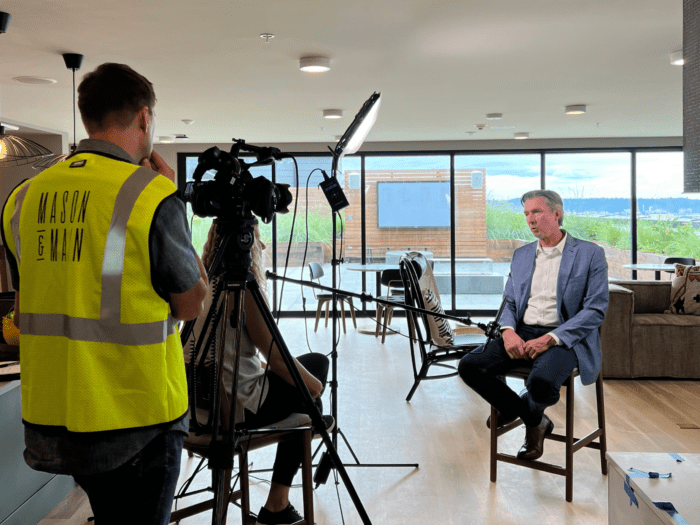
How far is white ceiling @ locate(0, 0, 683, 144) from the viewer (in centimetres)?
309

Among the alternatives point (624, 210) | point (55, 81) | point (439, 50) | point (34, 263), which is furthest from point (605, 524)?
point (624, 210)

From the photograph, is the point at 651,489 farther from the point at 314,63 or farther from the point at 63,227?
the point at 314,63

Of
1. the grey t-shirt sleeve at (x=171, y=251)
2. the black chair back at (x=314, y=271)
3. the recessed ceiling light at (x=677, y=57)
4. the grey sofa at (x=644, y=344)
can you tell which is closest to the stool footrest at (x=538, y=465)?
the grey t-shirt sleeve at (x=171, y=251)

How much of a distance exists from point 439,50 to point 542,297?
1.65m

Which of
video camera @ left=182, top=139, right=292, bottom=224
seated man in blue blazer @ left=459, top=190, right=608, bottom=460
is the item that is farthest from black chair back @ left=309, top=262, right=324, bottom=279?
video camera @ left=182, top=139, right=292, bottom=224

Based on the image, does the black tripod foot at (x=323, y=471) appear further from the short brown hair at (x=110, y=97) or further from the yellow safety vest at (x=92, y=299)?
the short brown hair at (x=110, y=97)

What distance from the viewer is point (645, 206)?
859 cm

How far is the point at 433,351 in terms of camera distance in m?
4.05

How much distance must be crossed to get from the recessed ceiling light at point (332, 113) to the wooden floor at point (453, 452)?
92.1 inches

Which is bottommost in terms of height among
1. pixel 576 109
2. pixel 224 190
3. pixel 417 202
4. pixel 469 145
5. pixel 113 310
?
pixel 113 310

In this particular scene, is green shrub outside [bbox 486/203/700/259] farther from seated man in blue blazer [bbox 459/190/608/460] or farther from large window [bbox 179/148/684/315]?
seated man in blue blazer [bbox 459/190/608/460]

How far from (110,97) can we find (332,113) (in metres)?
4.76

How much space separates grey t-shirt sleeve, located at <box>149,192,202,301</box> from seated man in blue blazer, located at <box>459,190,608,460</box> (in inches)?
77.8

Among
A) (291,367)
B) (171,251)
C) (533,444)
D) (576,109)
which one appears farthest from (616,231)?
(171,251)
